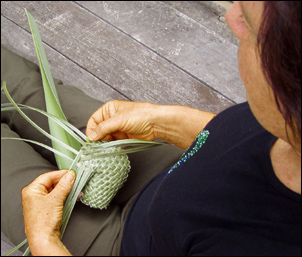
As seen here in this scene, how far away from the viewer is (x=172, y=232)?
0.63m

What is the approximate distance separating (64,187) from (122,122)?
192 mm

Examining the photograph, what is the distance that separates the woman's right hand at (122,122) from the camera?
809 mm

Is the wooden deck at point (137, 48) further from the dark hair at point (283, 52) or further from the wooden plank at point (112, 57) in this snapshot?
the dark hair at point (283, 52)

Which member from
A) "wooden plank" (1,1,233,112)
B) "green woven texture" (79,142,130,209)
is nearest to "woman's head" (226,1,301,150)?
"green woven texture" (79,142,130,209)

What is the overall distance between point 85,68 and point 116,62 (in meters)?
0.10

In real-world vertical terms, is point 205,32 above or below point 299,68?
below

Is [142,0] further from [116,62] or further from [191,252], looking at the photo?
[191,252]

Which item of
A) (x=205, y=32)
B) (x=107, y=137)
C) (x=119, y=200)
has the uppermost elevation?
(x=205, y=32)

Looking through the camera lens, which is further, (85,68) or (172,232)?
(85,68)

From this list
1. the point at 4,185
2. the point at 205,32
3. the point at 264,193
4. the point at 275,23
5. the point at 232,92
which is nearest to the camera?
the point at 275,23

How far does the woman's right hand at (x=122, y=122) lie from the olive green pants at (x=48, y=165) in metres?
0.05

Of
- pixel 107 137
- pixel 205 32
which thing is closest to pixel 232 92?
pixel 205 32

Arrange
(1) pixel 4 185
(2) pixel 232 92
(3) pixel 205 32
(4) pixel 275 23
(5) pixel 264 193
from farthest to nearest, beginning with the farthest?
(3) pixel 205 32 < (2) pixel 232 92 < (1) pixel 4 185 < (5) pixel 264 193 < (4) pixel 275 23

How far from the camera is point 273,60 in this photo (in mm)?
365
